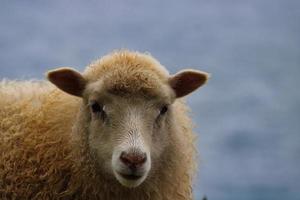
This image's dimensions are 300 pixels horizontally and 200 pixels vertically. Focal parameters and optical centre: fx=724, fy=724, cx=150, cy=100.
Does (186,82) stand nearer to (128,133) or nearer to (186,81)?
(186,81)

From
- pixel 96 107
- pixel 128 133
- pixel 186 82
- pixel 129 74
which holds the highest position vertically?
pixel 186 82

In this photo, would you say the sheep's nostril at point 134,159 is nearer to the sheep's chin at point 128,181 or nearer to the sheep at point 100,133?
the sheep at point 100,133

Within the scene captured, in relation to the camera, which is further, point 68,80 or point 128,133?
point 68,80

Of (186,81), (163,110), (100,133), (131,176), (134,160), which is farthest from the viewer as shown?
(186,81)

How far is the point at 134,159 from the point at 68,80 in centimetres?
184

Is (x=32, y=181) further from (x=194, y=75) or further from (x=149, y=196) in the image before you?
(x=194, y=75)

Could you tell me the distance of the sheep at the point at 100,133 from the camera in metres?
9.05

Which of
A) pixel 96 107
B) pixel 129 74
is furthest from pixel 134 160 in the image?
pixel 129 74

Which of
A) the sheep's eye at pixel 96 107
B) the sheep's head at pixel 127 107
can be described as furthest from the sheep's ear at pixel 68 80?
the sheep's eye at pixel 96 107

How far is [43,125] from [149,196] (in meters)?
1.77

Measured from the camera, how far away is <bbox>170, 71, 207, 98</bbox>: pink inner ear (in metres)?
9.77

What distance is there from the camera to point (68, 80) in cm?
965

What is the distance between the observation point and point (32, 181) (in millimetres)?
9586

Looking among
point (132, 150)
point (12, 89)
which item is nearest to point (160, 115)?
point (132, 150)
